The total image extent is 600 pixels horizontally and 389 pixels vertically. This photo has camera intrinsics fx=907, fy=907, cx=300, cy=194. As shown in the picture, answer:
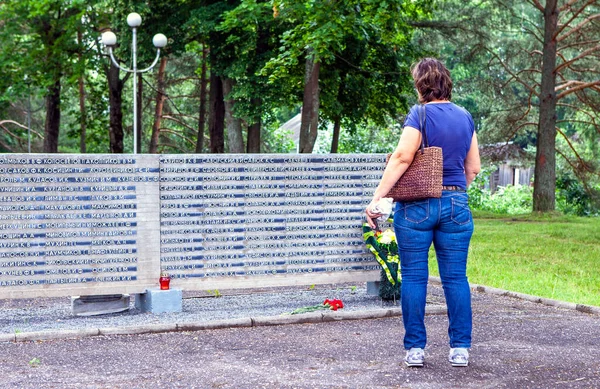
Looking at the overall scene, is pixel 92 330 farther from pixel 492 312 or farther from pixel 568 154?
pixel 568 154

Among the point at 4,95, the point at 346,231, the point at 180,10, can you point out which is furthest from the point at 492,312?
the point at 4,95

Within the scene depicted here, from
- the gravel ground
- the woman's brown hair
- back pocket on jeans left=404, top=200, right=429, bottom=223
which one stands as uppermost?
the woman's brown hair

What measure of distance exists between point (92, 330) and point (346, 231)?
9.19 ft

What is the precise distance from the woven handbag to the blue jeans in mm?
67

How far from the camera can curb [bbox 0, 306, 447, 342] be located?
277 inches

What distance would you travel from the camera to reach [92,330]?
7164mm

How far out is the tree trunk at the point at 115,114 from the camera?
2770 cm

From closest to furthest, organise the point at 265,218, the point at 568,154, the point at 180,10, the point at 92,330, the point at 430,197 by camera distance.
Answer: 1. the point at 430,197
2. the point at 92,330
3. the point at 265,218
4. the point at 180,10
5. the point at 568,154

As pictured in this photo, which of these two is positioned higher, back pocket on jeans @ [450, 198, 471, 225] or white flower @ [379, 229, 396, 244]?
back pocket on jeans @ [450, 198, 471, 225]

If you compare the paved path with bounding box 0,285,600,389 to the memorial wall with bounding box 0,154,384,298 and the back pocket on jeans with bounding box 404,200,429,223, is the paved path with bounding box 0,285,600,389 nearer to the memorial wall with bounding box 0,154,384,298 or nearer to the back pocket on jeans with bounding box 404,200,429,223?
the back pocket on jeans with bounding box 404,200,429,223

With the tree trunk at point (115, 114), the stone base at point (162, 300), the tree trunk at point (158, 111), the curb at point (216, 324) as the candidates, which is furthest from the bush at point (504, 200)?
the stone base at point (162, 300)

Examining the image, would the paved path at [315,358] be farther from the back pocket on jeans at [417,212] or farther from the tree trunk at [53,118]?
the tree trunk at [53,118]

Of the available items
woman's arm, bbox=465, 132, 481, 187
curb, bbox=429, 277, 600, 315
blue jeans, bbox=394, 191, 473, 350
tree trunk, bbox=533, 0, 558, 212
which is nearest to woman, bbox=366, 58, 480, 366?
blue jeans, bbox=394, 191, 473, 350

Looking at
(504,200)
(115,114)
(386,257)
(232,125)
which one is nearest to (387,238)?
(386,257)
